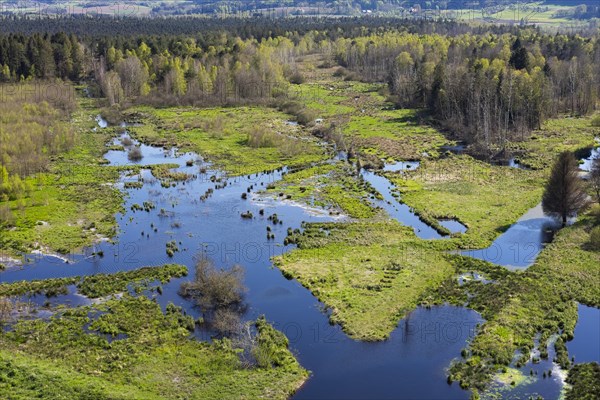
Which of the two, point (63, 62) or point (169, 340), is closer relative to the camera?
point (169, 340)

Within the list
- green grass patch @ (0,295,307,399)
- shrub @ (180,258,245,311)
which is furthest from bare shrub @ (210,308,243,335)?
green grass patch @ (0,295,307,399)

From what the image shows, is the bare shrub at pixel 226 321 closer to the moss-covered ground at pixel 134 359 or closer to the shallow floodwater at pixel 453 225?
the moss-covered ground at pixel 134 359

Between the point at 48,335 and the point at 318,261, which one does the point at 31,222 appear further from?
the point at 318,261

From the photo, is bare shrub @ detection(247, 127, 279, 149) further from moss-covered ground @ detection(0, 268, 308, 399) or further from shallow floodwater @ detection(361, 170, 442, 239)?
moss-covered ground @ detection(0, 268, 308, 399)

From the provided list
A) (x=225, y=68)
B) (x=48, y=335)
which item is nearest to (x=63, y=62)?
(x=225, y=68)

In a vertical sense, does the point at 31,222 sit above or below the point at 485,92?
below

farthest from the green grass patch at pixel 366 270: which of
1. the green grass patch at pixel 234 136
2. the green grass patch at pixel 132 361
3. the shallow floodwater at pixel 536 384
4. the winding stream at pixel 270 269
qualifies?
the green grass patch at pixel 234 136

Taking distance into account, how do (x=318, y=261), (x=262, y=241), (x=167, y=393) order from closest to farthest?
1. (x=167, y=393)
2. (x=318, y=261)
3. (x=262, y=241)
